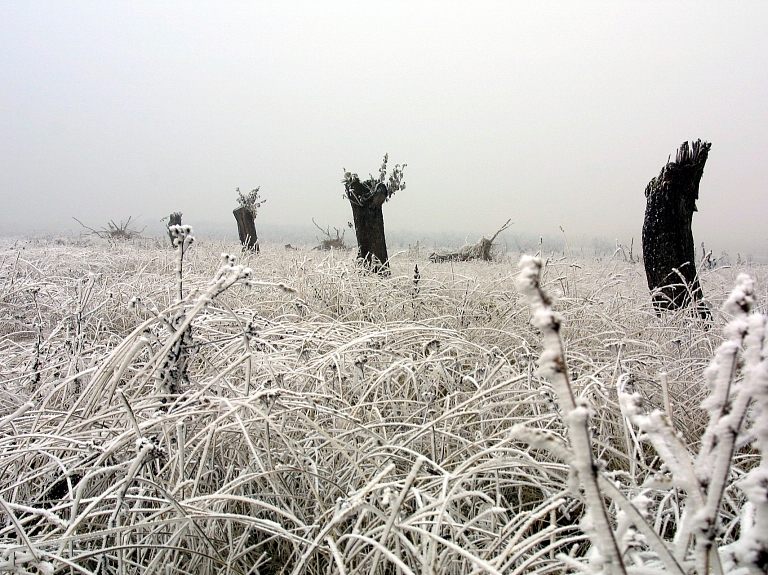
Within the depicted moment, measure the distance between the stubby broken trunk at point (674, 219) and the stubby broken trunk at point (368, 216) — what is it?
11.6 ft

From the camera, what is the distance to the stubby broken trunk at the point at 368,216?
23.2 feet

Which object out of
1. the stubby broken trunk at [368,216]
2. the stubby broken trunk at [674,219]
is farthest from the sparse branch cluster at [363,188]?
the stubby broken trunk at [674,219]

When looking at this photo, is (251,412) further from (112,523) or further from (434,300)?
(434,300)

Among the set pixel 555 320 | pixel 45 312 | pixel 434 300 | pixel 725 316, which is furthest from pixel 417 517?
pixel 45 312

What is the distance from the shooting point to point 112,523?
129 cm

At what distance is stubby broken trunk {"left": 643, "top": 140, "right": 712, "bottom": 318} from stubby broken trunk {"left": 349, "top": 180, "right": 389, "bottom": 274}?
11.6 ft

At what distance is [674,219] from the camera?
477cm

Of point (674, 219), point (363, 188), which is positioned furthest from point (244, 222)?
point (674, 219)

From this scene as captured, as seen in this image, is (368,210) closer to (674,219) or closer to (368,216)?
(368,216)

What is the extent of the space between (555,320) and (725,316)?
3.95 m

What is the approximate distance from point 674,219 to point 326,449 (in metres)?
4.52

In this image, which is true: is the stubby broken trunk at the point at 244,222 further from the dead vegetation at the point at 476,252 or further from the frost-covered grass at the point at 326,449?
the frost-covered grass at the point at 326,449

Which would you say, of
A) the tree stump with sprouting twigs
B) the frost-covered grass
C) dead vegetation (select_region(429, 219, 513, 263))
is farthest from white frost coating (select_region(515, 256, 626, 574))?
Result: dead vegetation (select_region(429, 219, 513, 263))

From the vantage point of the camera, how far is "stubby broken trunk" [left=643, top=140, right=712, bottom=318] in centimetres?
463
